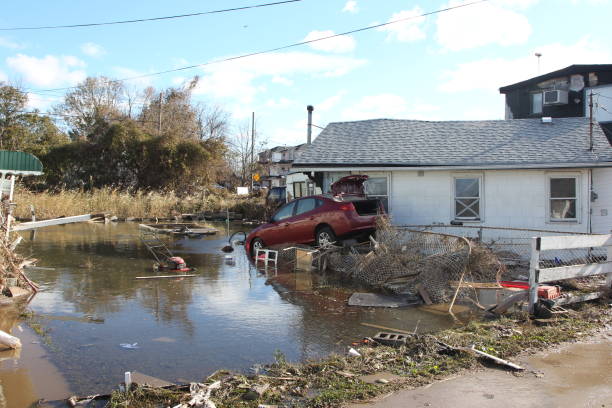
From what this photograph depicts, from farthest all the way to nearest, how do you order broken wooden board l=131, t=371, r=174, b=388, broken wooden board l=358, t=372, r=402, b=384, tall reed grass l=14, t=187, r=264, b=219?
tall reed grass l=14, t=187, r=264, b=219, broken wooden board l=358, t=372, r=402, b=384, broken wooden board l=131, t=371, r=174, b=388

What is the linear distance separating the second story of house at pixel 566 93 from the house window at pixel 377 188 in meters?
18.0

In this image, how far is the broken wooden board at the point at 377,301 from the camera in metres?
9.11

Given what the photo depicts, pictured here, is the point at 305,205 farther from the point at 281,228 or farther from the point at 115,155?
the point at 115,155

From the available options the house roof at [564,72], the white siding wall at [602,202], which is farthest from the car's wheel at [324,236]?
the house roof at [564,72]

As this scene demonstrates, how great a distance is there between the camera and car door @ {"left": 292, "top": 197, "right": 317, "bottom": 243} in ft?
44.6

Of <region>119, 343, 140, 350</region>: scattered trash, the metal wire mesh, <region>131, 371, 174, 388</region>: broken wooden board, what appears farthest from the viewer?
Answer: the metal wire mesh

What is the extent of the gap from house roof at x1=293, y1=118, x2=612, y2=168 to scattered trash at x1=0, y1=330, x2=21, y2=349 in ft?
32.2

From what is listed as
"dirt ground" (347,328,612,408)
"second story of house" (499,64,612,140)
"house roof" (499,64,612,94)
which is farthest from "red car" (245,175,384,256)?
"house roof" (499,64,612,94)

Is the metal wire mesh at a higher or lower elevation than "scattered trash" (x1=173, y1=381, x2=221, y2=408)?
higher

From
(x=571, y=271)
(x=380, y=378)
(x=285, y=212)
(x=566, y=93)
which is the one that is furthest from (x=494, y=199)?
(x=566, y=93)

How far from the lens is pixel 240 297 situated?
984cm

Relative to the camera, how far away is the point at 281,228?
1418cm

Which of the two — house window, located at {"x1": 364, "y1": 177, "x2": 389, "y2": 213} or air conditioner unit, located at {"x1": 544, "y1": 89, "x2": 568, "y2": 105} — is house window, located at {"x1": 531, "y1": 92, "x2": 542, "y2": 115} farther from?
house window, located at {"x1": 364, "y1": 177, "x2": 389, "y2": 213}

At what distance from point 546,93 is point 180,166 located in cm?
2273
